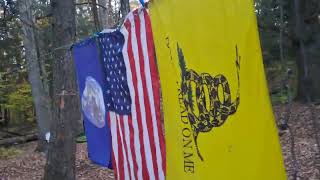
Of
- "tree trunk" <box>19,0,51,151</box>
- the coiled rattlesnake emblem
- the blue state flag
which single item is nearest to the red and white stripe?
the blue state flag

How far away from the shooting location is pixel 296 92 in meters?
14.8

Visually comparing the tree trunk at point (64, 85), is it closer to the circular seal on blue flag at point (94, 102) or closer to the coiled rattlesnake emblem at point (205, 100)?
the circular seal on blue flag at point (94, 102)

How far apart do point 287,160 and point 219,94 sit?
4.99 metres

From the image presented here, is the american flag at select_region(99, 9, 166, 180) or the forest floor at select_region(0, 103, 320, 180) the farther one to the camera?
the forest floor at select_region(0, 103, 320, 180)

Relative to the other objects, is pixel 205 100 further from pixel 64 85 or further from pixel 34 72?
pixel 34 72

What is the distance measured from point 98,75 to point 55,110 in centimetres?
347

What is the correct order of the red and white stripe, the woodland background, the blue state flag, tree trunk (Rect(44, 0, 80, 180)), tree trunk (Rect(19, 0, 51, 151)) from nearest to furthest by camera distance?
the red and white stripe
the blue state flag
the woodland background
tree trunk (Rect(44, 0, 80, 180))
tree trunk (Rect(19, 0, 51, 151))

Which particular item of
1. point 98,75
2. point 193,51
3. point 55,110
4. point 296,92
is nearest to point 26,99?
point 296,92

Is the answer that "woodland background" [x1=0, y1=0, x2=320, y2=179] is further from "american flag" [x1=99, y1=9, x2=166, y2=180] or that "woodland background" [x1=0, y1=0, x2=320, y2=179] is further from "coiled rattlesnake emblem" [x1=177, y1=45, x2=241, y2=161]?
"american flag" [x1=99, y1=9, x2=166, y2=180]

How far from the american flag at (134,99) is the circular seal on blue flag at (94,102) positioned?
0.15 meters

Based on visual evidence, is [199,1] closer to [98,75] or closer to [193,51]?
[193,51]

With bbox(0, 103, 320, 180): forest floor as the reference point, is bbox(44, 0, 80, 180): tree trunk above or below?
above

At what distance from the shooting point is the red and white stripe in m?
3.29

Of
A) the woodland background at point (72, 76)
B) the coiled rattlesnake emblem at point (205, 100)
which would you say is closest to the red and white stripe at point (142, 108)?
the coiled rattlesnake emblem at point (205, 100)
